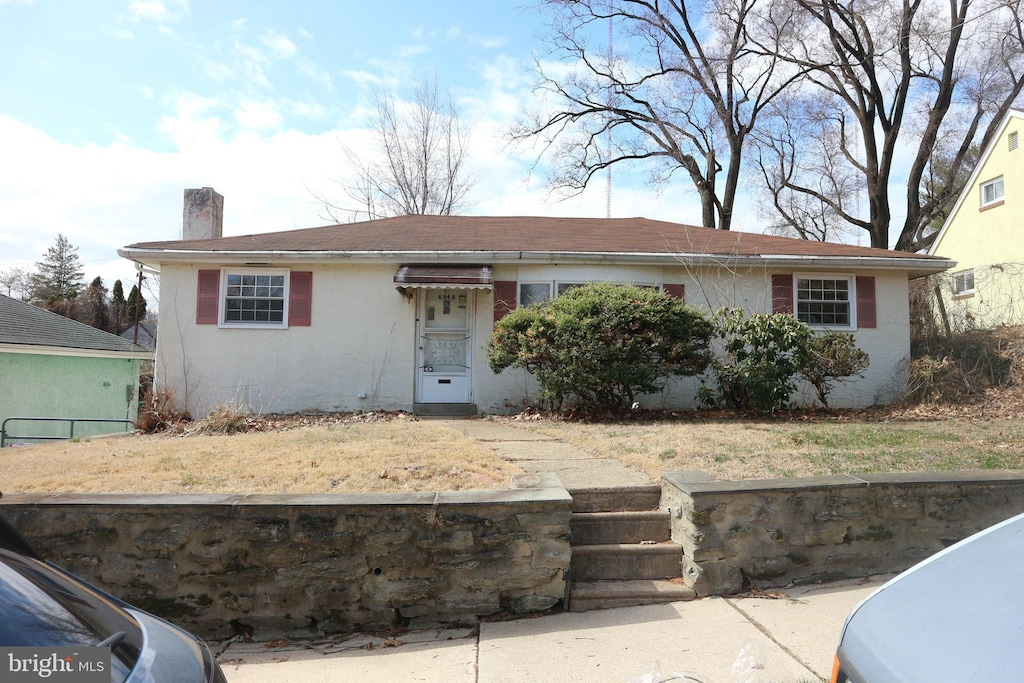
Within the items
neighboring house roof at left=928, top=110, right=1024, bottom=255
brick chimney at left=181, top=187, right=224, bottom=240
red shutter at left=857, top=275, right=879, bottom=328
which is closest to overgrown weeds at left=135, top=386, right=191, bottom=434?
brick chimney at left=181, top=187, right=224, bottom=240

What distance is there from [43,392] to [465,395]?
39.8ft

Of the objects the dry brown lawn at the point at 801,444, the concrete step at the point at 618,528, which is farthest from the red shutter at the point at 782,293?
the concrete step at the point at 618,528

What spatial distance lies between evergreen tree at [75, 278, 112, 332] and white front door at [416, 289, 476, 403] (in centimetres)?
3090

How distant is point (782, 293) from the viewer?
1172 cm

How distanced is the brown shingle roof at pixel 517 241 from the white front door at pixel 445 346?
3.26ft

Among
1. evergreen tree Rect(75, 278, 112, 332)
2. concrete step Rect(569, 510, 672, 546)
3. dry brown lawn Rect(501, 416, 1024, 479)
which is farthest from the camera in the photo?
evergreen tree Rect(75, 278, 112, 332)

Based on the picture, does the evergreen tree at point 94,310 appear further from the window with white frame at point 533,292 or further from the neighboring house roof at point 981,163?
the neighboring house roof at point 981,163

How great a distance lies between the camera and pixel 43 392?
1608 cm

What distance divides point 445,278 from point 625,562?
7207 mm

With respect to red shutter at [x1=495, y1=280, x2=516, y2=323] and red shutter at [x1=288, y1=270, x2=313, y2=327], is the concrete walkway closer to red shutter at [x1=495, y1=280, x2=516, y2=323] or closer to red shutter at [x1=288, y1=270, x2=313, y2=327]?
red shutter at [x1=495, y1=280, x2=516, y2=323]

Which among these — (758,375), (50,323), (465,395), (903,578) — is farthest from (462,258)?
(50,323)

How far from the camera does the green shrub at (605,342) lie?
29.9ft

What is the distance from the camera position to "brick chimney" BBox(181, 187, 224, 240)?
46.2ft

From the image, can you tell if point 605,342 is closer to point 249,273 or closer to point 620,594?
point 620,594
